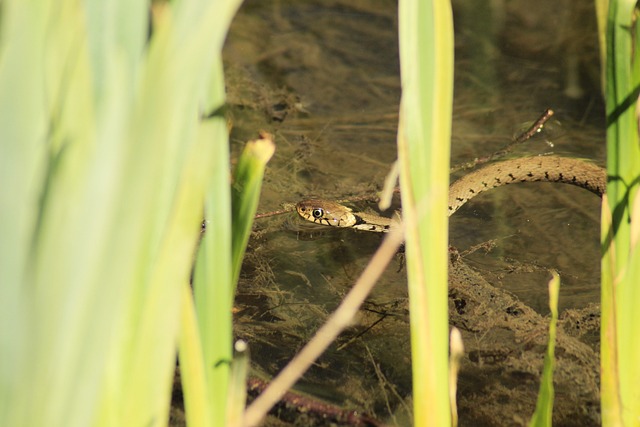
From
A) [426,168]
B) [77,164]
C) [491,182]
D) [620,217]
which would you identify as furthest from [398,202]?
[77,164]

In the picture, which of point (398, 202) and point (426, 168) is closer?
point (426, 168)

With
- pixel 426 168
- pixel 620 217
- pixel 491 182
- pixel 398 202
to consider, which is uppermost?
pixel 426 168

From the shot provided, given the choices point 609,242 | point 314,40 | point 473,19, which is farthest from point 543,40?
point 609,242

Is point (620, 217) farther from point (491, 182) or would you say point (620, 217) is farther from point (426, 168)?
point (491, 182)

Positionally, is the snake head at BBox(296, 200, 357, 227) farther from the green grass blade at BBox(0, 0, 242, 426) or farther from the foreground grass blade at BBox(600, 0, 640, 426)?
the green grass blade at BBox(0, 0, 242, 426)

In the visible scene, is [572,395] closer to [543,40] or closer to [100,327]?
[100,327]

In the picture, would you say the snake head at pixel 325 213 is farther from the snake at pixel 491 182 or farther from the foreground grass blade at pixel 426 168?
the foreground grass blade at pixel 426 168

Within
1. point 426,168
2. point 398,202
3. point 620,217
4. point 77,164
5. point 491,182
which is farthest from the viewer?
point 398,202
